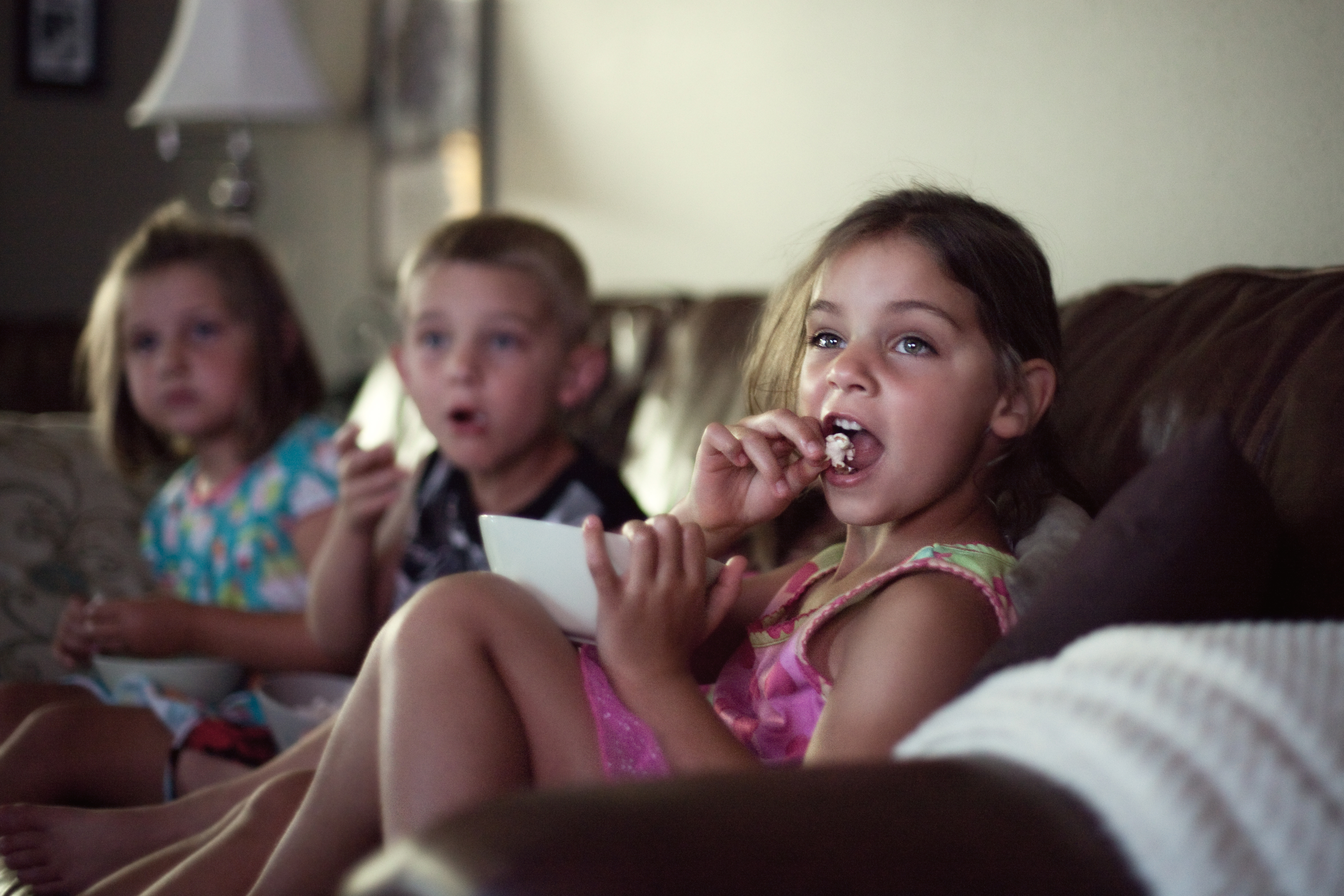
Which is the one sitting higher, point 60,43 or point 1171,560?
point 60,43

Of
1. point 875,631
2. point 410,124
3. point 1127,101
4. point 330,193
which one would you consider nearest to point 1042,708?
point 875,631

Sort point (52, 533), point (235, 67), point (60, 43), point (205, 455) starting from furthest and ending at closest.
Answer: point (60, 43), point (235, 67), point (205, 455), point (52, 533)

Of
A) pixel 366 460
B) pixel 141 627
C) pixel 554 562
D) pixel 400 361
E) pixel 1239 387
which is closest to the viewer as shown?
pixel 554 562

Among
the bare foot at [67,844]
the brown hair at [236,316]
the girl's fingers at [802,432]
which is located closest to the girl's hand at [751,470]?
the girl's fingers at [802,432]

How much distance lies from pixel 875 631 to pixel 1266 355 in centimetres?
46

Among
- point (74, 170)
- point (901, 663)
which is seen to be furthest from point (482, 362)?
point (74, 170)

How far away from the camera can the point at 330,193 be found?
Result: 3.94 meters

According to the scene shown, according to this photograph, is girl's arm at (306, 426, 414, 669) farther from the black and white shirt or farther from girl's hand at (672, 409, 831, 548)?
girl's hand at (672, 409, 831, 548)

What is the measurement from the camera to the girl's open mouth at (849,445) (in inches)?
40.5

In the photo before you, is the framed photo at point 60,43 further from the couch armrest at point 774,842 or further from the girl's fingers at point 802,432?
the couch armrest at point 774,842

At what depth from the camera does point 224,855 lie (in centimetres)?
107

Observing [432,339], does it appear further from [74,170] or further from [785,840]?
[74,170]

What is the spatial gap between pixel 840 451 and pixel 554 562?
0.87ft

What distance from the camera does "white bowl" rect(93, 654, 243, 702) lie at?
144 centimetres
